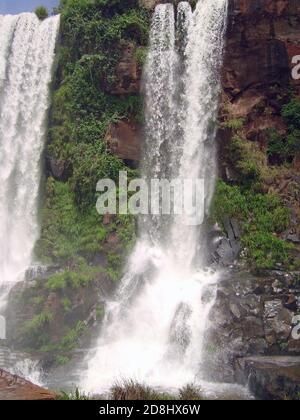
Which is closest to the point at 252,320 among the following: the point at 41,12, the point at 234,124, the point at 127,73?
the point at 234,124

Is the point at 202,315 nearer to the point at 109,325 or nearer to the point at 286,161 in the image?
the point at 109,325

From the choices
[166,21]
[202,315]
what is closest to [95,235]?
[202,315]

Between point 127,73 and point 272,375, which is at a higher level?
point 127,73

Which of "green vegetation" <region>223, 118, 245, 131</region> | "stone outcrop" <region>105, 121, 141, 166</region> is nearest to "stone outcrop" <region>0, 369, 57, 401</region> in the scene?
"stone outcrop" <region>105, 121, 141, 166</region>

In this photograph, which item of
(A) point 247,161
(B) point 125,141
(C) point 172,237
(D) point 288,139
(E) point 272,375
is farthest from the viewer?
(B) point 125,141

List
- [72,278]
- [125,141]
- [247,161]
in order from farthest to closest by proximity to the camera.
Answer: [125,141] < [247,161] < [72,278]

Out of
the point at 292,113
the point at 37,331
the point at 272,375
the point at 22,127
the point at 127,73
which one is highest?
the point at 127,73

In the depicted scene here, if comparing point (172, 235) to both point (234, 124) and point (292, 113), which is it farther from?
point (292, 113)

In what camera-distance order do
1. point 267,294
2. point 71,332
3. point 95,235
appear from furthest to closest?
point 95,235 < point 71,332 < point 267,294
